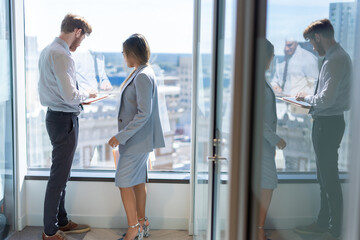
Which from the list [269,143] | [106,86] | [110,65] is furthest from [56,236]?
[269,143]

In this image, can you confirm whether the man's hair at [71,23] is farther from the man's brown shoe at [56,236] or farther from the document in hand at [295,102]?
the document in hand at [295,102]

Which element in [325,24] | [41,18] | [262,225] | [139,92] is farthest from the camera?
[41,18]

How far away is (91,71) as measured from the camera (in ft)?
11.1

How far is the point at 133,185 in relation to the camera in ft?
9.61

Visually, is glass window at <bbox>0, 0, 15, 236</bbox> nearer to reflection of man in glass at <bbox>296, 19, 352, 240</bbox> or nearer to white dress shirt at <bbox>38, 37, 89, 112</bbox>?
white dress shirt at <bbox>38, 37, 89, 112</bbox>

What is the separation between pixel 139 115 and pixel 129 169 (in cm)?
40

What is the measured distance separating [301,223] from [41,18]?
2.97 m

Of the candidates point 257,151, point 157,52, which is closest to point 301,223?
point 257,151

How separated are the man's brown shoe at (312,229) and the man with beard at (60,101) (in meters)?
2.13

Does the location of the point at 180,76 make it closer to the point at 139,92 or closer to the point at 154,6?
the point at 154,6

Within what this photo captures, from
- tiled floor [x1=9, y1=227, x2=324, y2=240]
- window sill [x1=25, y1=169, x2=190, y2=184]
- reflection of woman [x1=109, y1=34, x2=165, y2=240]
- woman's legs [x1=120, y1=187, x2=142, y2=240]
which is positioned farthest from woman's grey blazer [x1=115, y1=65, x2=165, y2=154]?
tiled floor [x1=9, y1=227, x2=324, y2=240]

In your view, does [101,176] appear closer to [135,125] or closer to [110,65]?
[135,125]

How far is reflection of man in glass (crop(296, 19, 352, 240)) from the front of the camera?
2.34ft

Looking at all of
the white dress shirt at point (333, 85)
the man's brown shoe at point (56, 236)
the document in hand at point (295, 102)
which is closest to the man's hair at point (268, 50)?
the document in hand at point (295, 102)
